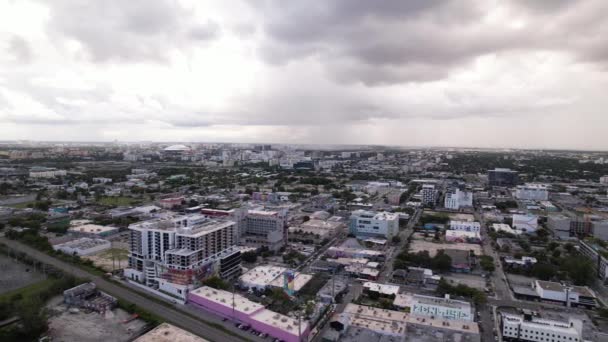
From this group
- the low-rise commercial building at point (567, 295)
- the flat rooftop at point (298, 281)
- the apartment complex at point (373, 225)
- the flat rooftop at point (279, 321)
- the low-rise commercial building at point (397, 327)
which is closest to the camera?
the low-rise commercial building at point (397, 327)

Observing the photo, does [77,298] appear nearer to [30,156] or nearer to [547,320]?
[547,320]

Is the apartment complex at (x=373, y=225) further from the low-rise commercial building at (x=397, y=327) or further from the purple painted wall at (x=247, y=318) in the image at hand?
the purple painted wall at (x=247, y=318)

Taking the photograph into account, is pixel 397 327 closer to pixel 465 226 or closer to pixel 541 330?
pixel 541 330

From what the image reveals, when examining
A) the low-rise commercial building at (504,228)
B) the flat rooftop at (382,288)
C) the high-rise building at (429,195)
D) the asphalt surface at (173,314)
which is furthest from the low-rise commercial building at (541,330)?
the high-rise building at (429,195)

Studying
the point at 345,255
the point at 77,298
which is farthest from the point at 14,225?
the point at 345,255

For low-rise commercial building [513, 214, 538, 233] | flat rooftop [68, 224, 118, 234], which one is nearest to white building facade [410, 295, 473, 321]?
low-rise commercial building [513, 214, 538, 233]

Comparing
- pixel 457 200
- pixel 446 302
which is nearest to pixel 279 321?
pixel 446 302
